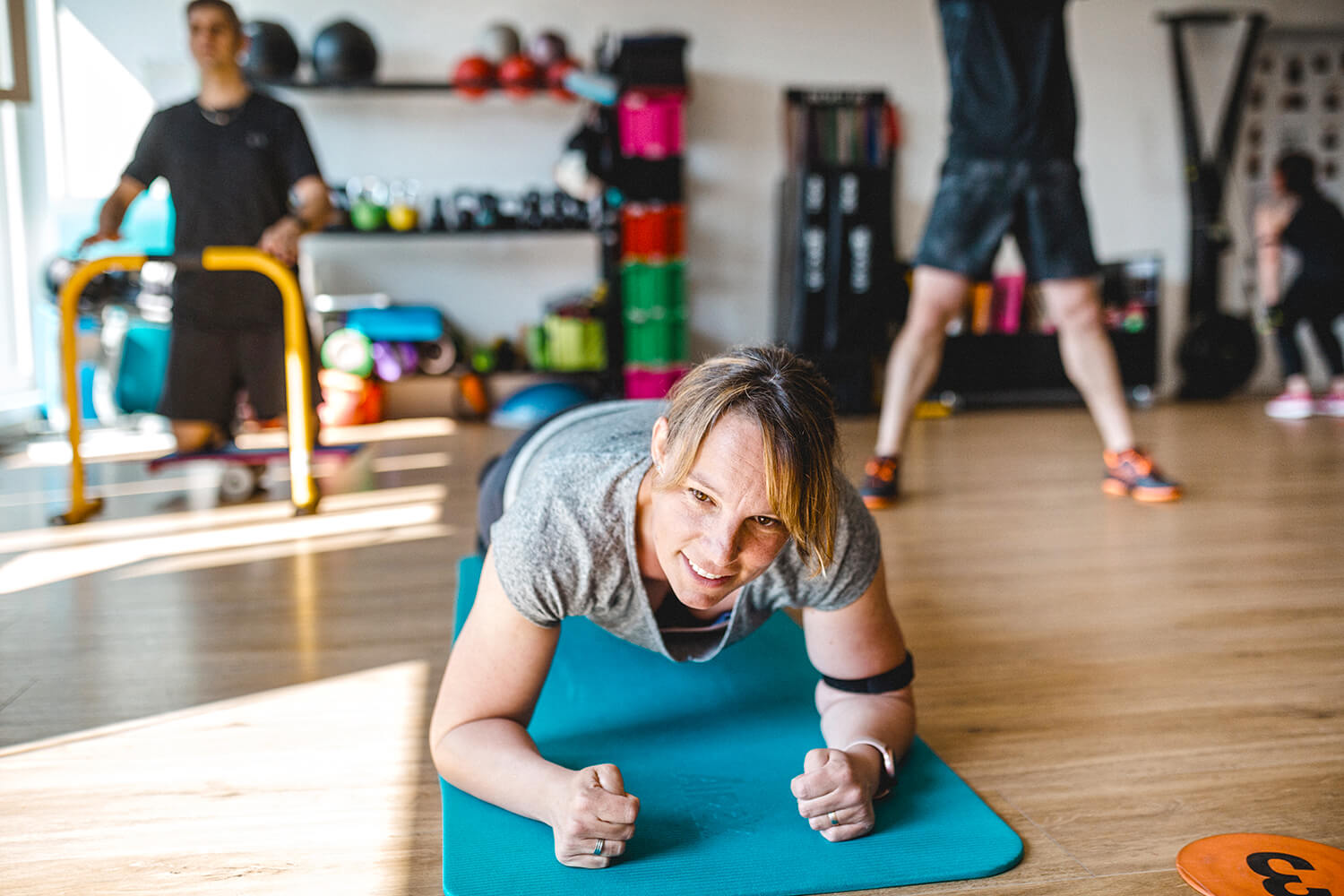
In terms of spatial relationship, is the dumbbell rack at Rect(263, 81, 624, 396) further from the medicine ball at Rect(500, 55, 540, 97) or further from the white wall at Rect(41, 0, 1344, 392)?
the white wall at Rect(41, 0, 1344, 392)

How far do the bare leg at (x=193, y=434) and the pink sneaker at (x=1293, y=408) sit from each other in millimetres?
4581

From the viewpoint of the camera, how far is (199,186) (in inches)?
120

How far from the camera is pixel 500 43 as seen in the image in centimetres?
491

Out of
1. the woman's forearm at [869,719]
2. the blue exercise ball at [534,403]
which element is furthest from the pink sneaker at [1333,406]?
the woman's forearm at [869,719]

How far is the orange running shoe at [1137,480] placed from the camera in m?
2.95

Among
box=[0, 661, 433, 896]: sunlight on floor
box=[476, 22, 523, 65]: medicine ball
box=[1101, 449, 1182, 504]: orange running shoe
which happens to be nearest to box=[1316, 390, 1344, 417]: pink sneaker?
box=[1101, 449, 1182, 504]: orange running shoe

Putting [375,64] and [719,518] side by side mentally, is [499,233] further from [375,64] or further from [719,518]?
[719,518]

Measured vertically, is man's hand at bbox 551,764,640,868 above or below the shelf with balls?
below

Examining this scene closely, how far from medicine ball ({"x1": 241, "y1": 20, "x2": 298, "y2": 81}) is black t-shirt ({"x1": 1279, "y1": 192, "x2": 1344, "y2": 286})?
4.85 meters

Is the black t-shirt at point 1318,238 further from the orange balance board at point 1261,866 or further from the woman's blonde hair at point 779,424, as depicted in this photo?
the woman's blonde hair at point 779,424

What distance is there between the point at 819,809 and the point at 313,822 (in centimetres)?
58

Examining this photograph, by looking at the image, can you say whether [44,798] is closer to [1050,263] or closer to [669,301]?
[1050,263]

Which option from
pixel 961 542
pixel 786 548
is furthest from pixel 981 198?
pixel 786 548

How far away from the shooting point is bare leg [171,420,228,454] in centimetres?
312
